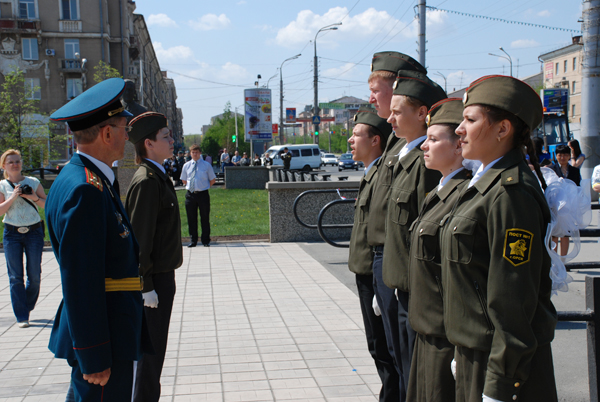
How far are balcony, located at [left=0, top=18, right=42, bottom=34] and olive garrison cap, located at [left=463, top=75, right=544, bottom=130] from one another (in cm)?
Answer: 5505

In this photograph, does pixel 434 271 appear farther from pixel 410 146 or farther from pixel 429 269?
pixel 410 146

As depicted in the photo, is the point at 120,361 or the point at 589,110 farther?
the point at 589,110

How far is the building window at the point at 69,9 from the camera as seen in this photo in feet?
164

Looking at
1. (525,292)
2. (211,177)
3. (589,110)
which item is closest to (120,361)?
(525,292)

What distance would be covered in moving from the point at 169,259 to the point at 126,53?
53.7 m

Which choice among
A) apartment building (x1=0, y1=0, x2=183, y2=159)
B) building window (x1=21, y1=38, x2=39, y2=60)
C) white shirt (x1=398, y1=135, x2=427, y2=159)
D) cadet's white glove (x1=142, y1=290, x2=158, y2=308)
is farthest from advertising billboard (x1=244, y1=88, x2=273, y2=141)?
white shirt (x1=398, y1=135, x2=427, y2=159)

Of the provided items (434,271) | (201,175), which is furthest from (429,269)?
(201,175)

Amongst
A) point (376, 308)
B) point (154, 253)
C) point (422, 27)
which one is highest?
point (422, 27)

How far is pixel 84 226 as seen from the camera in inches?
86.4

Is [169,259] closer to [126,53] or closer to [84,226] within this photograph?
[84,226]

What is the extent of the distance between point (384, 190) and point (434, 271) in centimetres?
97

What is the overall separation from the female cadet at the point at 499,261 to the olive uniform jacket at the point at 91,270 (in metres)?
1.37

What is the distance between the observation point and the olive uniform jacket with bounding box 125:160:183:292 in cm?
339

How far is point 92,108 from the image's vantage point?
240 centimetres
